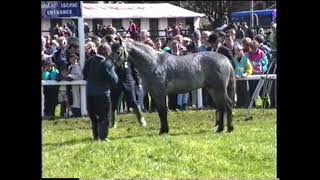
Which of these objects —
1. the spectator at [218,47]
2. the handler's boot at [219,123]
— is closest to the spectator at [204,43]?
the spectator at [218,47]

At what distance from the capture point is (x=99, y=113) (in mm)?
11219

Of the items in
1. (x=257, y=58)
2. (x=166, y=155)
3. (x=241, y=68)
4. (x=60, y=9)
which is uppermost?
(x=60, y=9)

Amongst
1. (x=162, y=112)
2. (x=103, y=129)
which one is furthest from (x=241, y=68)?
(x=103, y=129)

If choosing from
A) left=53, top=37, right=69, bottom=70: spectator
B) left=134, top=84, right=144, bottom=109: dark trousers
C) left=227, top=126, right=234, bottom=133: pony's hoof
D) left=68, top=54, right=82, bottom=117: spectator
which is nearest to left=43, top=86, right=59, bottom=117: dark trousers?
left=68, top=54, right=82, bottom=117: spectator

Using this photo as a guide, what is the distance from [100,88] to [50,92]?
4.82m

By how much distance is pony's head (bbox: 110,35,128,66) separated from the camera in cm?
1187

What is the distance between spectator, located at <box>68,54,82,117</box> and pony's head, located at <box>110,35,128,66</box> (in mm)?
3533

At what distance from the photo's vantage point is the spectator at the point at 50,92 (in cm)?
1565

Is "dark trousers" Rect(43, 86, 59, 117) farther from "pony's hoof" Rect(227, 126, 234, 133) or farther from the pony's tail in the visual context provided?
"pony's hoof" Rect(227, 126, 234, 133)

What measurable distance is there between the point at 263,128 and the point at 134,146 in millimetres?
3483

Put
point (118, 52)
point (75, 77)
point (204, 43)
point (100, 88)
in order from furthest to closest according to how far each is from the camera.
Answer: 1. point (204, 43)
2. point (75, 77)
3. point (118, 52)
4. point (100, 88)

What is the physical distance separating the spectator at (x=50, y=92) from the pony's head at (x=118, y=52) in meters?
3.83

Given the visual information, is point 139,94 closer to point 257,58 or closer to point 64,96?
point 64,96

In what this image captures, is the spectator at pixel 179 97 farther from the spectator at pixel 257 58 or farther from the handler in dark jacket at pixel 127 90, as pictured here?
the handler in dark jacket at pixel 127 90
